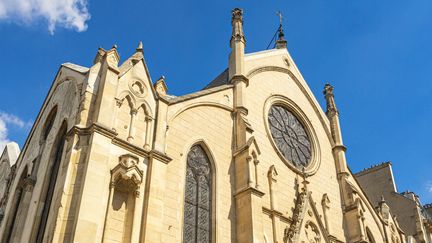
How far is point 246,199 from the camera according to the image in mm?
14453

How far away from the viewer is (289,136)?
20.0 m

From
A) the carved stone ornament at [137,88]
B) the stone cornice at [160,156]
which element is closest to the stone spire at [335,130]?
the stone cornice at [160,156]

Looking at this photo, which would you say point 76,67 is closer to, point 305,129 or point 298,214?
point 298,214

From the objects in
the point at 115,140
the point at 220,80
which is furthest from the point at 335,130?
the point at 115,140

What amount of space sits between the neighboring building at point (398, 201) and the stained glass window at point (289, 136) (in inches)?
252

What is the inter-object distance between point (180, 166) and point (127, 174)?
2.64 metres

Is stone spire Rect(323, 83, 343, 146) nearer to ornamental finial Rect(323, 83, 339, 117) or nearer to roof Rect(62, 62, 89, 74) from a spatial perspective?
ornamental finial Rect(323, 83, 339, 117)

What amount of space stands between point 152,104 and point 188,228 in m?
3.83

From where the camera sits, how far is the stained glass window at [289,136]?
752 inches

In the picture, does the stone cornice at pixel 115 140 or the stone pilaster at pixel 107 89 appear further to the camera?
the stone pilaster at pixel 107 89

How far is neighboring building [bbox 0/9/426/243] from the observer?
10867 millimetres

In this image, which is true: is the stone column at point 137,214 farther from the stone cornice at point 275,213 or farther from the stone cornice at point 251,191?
the stone cornice at point 275,213

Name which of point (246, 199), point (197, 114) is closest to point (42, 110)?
point (197, 114)

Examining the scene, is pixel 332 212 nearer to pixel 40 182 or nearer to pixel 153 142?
pixel 153 142
